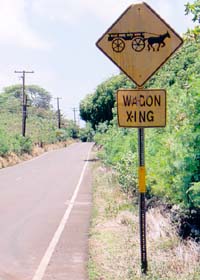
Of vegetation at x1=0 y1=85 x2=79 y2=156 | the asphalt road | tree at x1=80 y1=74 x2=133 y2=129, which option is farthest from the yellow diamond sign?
vegetation at x1=0 y1=85 x2=79 y2=156

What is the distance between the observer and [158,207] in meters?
10.8

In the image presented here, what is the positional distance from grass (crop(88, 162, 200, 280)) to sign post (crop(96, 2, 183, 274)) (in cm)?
37

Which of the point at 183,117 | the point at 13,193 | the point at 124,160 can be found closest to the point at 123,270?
the point at 183,117

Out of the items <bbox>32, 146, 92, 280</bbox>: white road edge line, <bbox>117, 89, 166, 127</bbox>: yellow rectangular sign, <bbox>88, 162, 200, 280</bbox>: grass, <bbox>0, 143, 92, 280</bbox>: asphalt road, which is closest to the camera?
<bbox>88, 162, 200, 280</bbox>: grass

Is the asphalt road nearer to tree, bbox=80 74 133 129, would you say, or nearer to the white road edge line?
the white road edge line

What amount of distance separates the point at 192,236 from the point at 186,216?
57 centimetres

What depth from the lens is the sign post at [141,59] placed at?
7.45 meters

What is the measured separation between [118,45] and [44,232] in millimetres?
5786

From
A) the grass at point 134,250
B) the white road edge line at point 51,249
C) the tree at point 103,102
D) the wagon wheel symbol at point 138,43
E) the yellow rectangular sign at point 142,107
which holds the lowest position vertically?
the white road edge line at point 51,249

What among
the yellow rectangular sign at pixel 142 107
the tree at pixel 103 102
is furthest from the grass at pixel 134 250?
the tree at pixel 103 102

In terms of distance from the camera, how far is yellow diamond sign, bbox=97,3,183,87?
7.51 metres

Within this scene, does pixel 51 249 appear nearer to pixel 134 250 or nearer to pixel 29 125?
pixel 134 250

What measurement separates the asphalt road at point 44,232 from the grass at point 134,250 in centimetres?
30

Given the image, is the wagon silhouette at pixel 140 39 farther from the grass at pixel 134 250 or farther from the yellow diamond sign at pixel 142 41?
the grass at pixel 134 250
